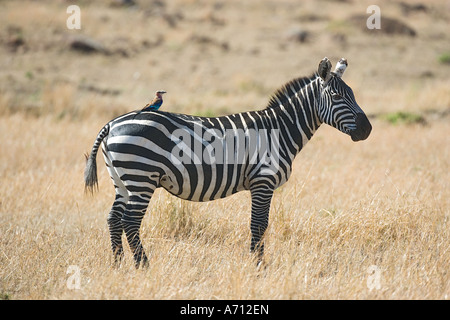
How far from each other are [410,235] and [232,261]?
2430mm

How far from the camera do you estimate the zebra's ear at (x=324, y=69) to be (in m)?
5.68

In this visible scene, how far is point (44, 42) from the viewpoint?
20406 millimetres

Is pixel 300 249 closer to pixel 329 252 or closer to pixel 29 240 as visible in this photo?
pixel 329 252

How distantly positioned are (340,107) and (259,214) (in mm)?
1493

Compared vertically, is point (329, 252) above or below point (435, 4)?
below

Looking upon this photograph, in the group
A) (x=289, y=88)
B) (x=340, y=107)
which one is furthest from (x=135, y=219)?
(x=340, y=107)

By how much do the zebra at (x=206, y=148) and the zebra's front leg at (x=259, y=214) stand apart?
0.01m

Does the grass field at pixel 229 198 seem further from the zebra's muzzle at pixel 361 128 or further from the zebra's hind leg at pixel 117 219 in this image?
the zebra's muzzle at pixel 361 128

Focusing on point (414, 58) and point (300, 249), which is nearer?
point (300, 249)

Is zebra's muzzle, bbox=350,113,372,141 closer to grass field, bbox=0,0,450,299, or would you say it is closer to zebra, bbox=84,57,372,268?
zebra, bbox=84,57,372,268

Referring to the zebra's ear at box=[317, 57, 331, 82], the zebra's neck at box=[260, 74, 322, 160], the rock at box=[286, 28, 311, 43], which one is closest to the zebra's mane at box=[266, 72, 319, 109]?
the zebra's neck at box=[260, 74, 322, 160]

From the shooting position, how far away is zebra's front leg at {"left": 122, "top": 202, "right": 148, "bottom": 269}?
539 centimetres

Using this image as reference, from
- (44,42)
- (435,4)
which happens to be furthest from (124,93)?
(435,4)

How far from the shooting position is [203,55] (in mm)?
21594
